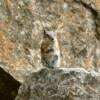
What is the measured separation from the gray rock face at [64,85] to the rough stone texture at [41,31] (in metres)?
1.61

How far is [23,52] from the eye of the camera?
7828mm

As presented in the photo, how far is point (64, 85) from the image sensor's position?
5.34 metres

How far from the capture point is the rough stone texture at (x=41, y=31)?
768 centimetres

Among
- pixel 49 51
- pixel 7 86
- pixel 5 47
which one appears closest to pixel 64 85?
pixel 7 86

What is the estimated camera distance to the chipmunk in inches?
302

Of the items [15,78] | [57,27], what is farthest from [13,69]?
[57,27]

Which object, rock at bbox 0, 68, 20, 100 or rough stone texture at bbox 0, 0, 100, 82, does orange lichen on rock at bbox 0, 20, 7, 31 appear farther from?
rock at bbox 0, 68, 20, 100

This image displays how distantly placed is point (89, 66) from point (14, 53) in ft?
8.99

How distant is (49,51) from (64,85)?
258 cm

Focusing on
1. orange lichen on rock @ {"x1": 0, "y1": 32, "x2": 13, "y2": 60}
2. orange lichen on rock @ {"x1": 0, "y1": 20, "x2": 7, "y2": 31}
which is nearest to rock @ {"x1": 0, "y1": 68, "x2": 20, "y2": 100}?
orange lichen on rock @ {"x1": 0, "y1": 32, "x2": 13, "y2": 60}

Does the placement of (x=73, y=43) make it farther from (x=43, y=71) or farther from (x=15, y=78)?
(x=43, y=71)

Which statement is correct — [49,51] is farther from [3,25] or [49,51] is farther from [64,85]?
[64,85]

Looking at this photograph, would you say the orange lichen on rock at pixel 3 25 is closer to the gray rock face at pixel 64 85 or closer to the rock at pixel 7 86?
the rock at pixel 7 86

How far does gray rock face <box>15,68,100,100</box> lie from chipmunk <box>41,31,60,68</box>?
1.93 metres
